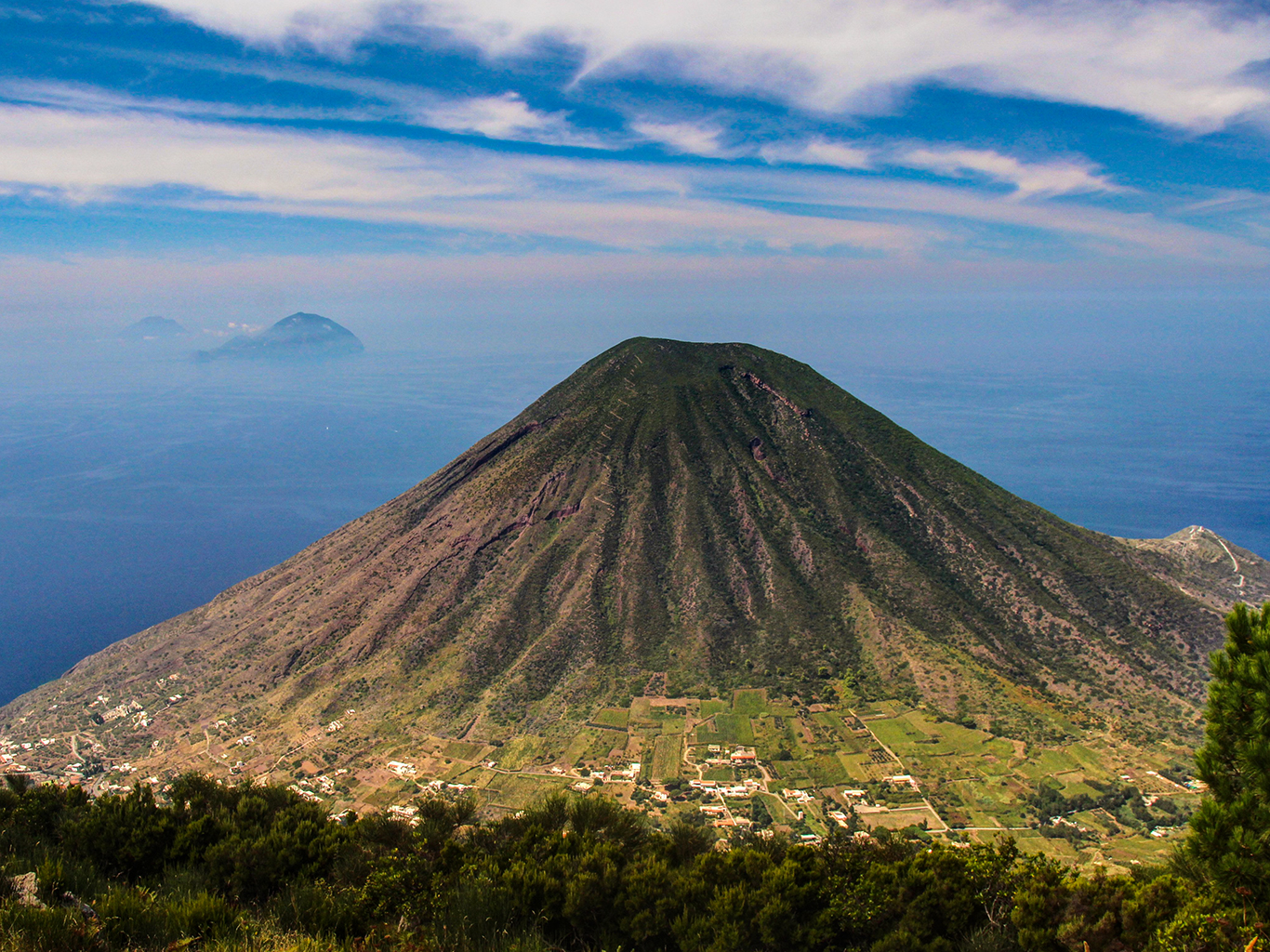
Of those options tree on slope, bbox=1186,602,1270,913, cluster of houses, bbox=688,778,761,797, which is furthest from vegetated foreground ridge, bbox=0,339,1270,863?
tree on slope, bbox=1186,602,1270,913

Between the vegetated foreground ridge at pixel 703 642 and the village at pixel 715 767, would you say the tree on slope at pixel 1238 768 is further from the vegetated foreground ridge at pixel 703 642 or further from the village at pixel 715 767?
the vegetated foreground ridge at pixel 703 642

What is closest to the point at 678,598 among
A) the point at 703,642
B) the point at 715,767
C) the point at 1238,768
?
the point at 703,642

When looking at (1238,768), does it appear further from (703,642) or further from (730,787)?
(703,642)

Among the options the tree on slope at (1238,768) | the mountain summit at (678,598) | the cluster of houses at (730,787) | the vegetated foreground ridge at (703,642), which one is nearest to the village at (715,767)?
the cluster of houses at (730,787)

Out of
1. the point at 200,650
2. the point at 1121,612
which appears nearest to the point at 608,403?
the point at 200,650

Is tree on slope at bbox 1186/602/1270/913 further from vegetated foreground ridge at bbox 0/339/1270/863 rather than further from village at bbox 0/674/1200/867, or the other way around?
vegetated foreground ridge at bbox 0/339/1270/863
